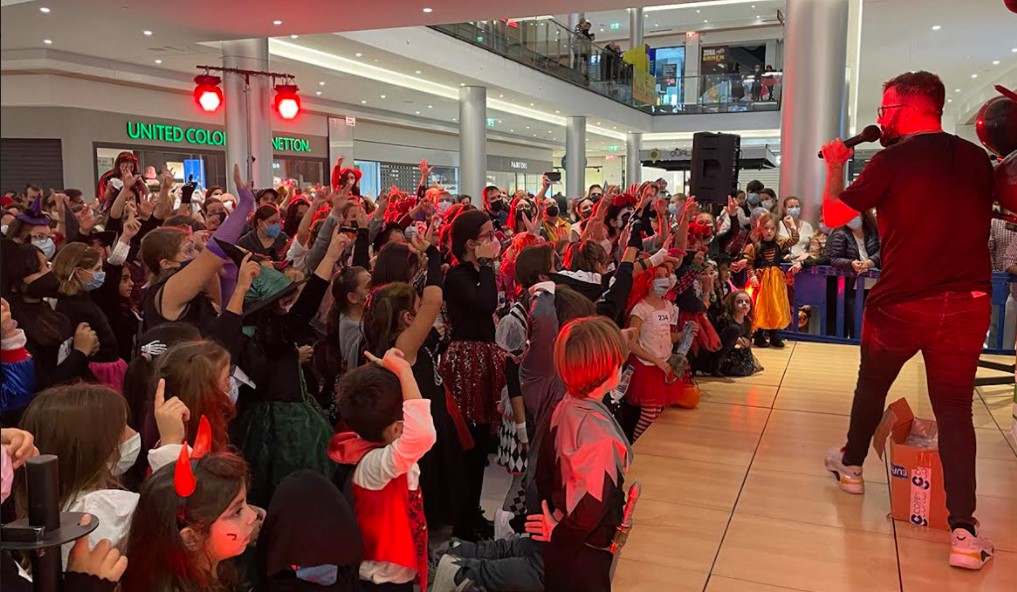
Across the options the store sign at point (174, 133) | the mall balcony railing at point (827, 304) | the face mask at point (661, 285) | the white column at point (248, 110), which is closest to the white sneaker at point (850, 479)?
the face mask at point (661, 285)

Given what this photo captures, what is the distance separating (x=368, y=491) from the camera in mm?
2271

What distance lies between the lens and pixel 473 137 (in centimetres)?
1573

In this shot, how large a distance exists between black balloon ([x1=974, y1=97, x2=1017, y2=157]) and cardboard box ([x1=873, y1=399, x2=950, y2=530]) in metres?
1.12

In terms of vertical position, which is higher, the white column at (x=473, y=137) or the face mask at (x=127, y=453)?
the white column at (x=473, y=137)

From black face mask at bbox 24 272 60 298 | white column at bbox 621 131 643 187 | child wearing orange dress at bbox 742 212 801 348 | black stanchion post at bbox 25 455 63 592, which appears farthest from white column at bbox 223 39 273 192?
white column at bbox 621 131 643 187

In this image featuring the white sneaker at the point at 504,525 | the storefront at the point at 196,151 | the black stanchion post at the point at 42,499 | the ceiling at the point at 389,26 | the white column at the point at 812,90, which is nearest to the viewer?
the black stanchion post at the point at 42,499

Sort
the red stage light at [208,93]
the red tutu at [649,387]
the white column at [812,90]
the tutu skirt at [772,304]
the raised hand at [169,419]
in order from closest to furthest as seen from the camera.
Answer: the raised hand at [169,419] → the red tutu at [649,387] → the tutu skirt at [772,304] → the white column at [812,90] → the red stage light at [208,93]

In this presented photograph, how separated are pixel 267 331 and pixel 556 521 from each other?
4.33ft

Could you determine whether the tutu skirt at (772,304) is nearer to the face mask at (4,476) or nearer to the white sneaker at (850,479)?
the white sneaker at (850,479)

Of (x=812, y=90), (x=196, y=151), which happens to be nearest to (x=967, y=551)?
(x=812, y=90)

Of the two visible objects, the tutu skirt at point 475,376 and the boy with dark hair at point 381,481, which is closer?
the boy with dark hair at point 381,481

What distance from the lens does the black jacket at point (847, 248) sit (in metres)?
7.00

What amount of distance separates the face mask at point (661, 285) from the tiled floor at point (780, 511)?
0.81 meters

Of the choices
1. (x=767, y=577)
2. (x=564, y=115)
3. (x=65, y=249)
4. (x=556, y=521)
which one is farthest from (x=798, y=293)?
(x=564, y=115)
